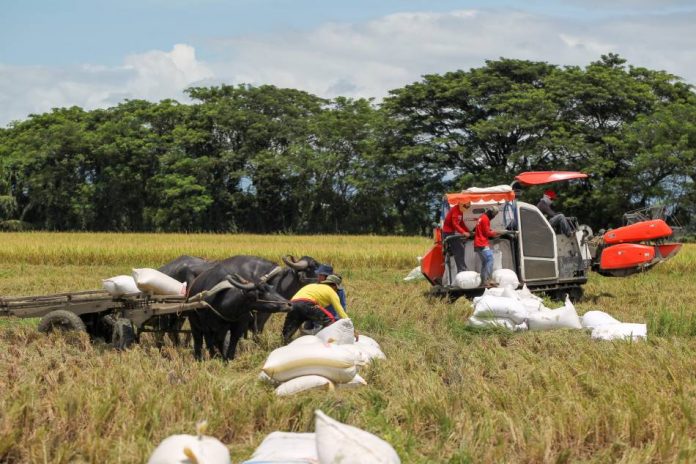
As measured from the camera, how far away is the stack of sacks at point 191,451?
408 cm

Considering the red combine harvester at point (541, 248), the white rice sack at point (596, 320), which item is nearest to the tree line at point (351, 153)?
the red combine harvester at point (541, 248)

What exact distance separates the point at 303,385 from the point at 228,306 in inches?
69.0

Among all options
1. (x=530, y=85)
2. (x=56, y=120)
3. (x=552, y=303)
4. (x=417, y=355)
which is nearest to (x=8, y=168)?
(x=56, y=120)

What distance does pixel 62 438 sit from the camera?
5141 millimetres

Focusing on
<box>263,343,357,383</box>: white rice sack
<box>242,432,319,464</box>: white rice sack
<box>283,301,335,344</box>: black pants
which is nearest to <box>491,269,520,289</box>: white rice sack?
<box>283,301,335,344</box>: black pants

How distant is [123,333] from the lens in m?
8.38

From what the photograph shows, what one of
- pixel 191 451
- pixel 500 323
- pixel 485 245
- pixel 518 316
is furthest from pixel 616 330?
pixel 191 451

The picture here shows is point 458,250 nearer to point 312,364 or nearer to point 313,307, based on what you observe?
point 313,307

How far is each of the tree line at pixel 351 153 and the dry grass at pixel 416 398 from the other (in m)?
24.9

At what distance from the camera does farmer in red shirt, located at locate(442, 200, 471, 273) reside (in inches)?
490

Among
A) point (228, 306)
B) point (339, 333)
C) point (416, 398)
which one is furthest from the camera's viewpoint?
point (228, 306)

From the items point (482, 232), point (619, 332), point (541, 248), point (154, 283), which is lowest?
point (619, 332)

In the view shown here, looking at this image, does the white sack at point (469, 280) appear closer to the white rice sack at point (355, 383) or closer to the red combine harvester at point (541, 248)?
the red combine harvester at point (541, 248)

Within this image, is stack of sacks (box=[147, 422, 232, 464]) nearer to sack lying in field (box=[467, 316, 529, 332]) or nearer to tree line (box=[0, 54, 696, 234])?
sack lying in field (box=[467, 316, 529, 332])
